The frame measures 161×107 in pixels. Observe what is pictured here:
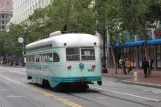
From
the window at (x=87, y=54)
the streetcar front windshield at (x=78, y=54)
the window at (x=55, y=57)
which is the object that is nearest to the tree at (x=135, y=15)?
the window at (x=87, y=54)

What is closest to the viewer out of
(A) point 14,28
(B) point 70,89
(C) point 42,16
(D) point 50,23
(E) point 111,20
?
(B) point 70,89

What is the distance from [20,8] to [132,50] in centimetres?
7392

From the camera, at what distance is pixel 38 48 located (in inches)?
923

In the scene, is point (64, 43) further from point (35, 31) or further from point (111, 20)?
point (35, 31)

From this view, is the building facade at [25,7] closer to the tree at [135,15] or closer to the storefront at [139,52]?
the storefront at [139,52]

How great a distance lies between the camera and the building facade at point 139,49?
45.7 metres

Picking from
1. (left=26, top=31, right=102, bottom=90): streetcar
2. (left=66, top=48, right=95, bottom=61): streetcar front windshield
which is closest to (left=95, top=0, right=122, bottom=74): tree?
(left=26, top=31, right=102, bottom=90): streetcar

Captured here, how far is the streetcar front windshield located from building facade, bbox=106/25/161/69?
77.0 feet

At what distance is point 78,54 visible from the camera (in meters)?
19.6

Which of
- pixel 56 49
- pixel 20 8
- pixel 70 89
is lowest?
pixel 70 89

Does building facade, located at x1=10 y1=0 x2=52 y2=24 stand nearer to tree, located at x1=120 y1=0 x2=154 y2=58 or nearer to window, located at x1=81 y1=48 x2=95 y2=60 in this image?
tree, located at x1=120 y1=0 x2=154 y2=58

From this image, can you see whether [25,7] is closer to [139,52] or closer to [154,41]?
[139,52]

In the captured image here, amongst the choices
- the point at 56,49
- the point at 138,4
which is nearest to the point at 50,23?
the point at 138,4

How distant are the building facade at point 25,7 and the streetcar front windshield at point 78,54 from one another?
68616mm
